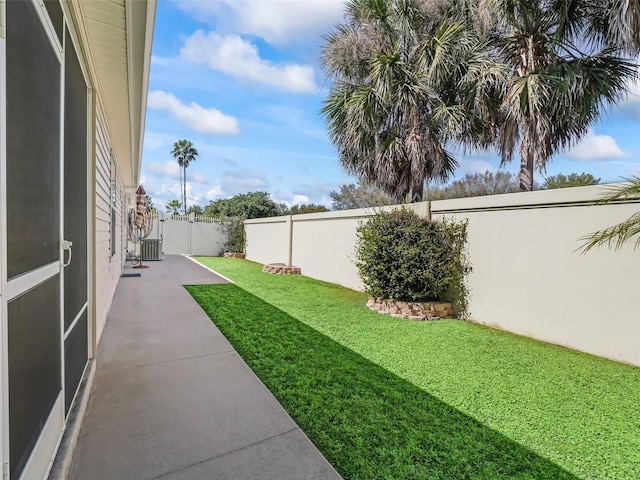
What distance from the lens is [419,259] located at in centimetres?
590

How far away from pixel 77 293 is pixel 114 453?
1.27 meters

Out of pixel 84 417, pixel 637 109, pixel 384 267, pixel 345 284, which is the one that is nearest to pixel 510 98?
pixel 637 109

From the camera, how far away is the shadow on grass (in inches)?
84.0

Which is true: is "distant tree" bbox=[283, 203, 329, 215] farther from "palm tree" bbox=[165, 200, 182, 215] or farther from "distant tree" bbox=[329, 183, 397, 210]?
"palm tree" bbox=[165, 200, 182, 215]

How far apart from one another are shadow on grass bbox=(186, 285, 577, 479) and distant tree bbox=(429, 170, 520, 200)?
18.0 metres

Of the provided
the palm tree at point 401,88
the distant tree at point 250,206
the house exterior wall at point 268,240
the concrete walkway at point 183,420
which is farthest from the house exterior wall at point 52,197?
the distant tree at point 250,206

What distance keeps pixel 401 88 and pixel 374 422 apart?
738 centimetres

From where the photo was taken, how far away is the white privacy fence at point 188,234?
17859mm

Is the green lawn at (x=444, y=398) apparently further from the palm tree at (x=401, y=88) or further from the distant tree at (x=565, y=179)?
the distant tree at (x=565, y=179)

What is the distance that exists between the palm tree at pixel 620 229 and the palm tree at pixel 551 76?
2.52 metres

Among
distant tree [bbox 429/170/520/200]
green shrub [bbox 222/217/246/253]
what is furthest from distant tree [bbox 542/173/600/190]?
green shrub [bbox 222/217/246/253]

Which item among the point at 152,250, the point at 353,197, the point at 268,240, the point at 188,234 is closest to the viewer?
the point at 152,250

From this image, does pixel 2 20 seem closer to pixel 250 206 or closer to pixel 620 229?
pixel 620 229

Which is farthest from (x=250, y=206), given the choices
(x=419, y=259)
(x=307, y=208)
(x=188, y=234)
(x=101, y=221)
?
(x=101, y=221)
